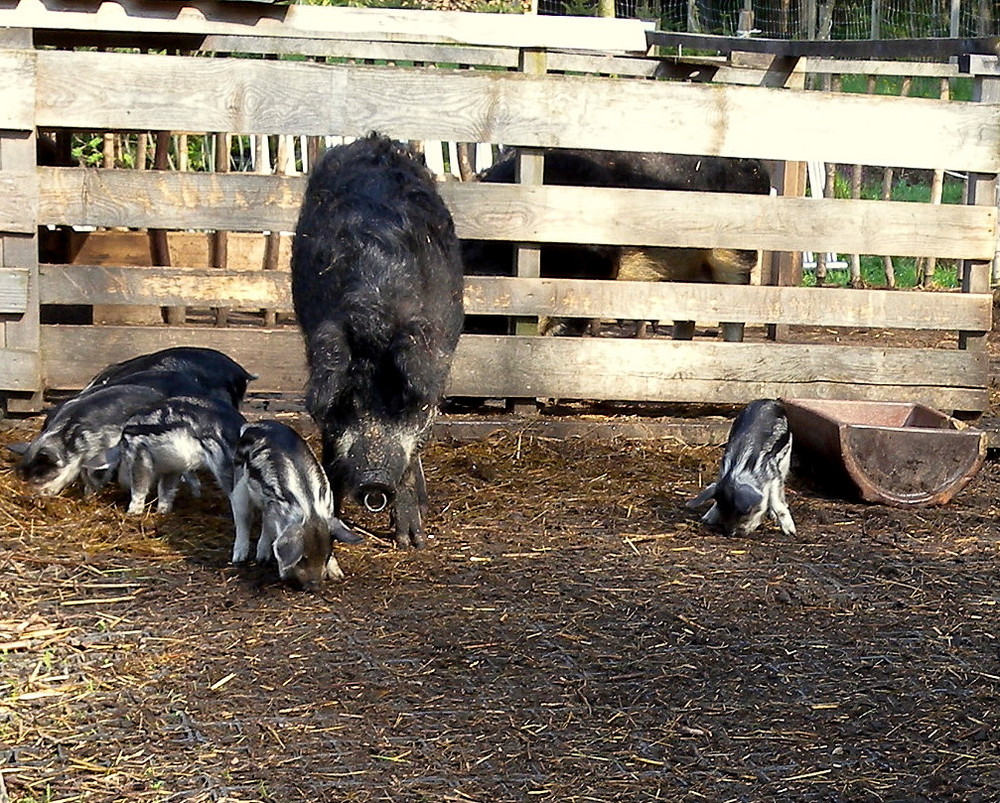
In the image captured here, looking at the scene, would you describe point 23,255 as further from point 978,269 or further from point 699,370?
point 978,269

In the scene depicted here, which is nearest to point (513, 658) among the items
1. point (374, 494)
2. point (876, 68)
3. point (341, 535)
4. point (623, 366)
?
point (341, 535)

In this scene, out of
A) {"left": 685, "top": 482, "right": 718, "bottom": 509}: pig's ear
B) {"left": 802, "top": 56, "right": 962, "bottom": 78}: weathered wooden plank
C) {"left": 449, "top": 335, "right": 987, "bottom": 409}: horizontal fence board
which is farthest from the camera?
{"left": 802, "top": 56, "right": 962, "bottom": 78}: weathered wooden plank

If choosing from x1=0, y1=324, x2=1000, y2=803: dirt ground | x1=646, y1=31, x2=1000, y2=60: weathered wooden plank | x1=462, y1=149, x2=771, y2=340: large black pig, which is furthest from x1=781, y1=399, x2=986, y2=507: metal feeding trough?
x1=646, y1=31, x2=1000, y2=60: weathered wooden plank

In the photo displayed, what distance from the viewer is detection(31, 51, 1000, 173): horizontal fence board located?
6.85 meters

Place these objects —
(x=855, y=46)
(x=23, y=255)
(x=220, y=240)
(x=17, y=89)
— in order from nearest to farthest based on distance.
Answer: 1. (x=17, y=89)
2. (x=23, y=255)
3. (x=855, y=46)
4. (x=220, y=240)

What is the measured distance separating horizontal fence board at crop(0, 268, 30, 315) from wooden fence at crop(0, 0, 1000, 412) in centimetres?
1

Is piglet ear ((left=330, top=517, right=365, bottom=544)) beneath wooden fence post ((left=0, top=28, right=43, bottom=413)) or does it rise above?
beneath

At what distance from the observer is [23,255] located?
22.6 ft

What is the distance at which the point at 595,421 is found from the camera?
7.54 m

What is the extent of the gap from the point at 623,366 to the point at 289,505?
2.88m

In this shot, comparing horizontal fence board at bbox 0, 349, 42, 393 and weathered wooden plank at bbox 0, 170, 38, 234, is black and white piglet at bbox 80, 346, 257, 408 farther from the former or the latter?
weathered wooden plank at bbox 0, 170, 38, 234

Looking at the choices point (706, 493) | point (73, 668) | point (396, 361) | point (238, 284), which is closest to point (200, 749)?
point (73, 668)

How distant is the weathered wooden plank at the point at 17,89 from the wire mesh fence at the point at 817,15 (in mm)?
12392

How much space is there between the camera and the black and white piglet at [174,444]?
5.78 meters
